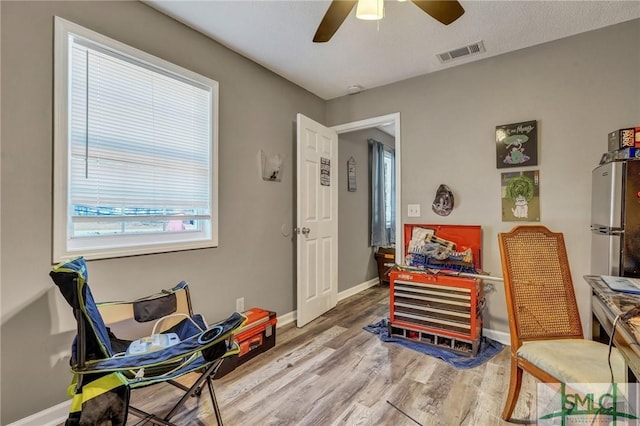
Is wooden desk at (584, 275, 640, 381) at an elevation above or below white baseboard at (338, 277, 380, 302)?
above

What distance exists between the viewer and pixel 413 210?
10.3 feet

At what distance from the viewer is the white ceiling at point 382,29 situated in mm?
2051

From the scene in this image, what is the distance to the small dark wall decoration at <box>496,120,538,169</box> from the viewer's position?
2541 millimetres

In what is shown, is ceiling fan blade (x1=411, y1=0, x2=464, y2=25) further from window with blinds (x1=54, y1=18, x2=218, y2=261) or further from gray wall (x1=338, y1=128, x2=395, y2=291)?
gray wall (x1=338, y1=128, x2=395, y2=291)

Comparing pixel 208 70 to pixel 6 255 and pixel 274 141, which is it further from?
pixel 6 255

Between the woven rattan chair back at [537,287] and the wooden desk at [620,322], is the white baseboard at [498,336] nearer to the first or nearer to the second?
the woven rattan chair back at [537,287]

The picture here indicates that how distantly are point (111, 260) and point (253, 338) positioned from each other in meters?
1.16

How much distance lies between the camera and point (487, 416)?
1.69m

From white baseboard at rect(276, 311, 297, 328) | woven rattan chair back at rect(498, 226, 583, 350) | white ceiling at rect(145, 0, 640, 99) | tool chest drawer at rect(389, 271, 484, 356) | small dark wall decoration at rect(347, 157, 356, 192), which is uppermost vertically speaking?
white ceiling at rect(145, 0, 640, 99)

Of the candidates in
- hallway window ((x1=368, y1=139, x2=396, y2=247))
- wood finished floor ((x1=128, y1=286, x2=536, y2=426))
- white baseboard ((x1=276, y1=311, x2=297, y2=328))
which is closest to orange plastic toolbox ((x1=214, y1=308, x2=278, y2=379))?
wood finished floor ((x1=128, y1=286, x2=536, y2=426))

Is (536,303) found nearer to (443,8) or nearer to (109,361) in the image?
(443,8)

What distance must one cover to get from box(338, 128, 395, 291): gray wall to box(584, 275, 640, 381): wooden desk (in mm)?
2826

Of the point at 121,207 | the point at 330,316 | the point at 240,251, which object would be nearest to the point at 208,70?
the point at 121,207

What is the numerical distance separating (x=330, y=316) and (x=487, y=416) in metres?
1.85
